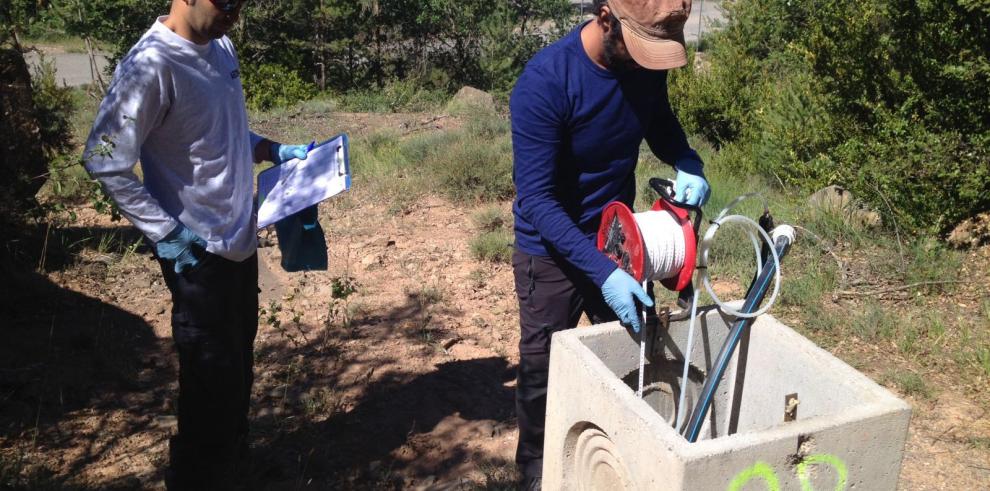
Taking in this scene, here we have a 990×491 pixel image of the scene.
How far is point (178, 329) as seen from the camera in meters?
2.69

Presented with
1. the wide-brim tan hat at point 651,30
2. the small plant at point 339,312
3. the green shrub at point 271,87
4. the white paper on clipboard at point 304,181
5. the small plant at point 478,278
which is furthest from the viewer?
the green shrub at point 271,87

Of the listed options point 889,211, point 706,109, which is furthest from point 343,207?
point 706,109

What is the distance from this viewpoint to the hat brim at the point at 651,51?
2340mm

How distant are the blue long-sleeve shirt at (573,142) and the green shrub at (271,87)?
9165mm

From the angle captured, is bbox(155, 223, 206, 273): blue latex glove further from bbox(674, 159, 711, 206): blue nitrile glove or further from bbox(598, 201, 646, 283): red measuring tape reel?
bbox(674, 159, 711, 206): blue nitrile glove

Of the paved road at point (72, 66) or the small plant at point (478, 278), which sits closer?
the small plant at point (478, 278)

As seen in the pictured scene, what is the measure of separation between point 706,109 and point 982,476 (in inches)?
235

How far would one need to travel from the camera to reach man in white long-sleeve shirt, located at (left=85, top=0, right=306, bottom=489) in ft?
7.92

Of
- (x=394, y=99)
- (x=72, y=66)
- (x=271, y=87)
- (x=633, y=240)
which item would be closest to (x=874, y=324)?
(x=633, y=240)

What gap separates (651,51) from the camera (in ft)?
7.70

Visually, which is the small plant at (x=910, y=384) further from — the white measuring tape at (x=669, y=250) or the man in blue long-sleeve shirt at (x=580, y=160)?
the white measuring tape at (x=669, y=250)

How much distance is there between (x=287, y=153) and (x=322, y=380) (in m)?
1.26

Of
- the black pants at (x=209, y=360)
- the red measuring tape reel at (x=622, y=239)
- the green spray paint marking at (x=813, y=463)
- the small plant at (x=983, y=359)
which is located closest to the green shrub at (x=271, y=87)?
the black pants at (x=209, y=360)

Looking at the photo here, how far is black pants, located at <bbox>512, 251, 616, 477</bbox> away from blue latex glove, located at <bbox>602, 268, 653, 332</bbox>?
1.00 ft
